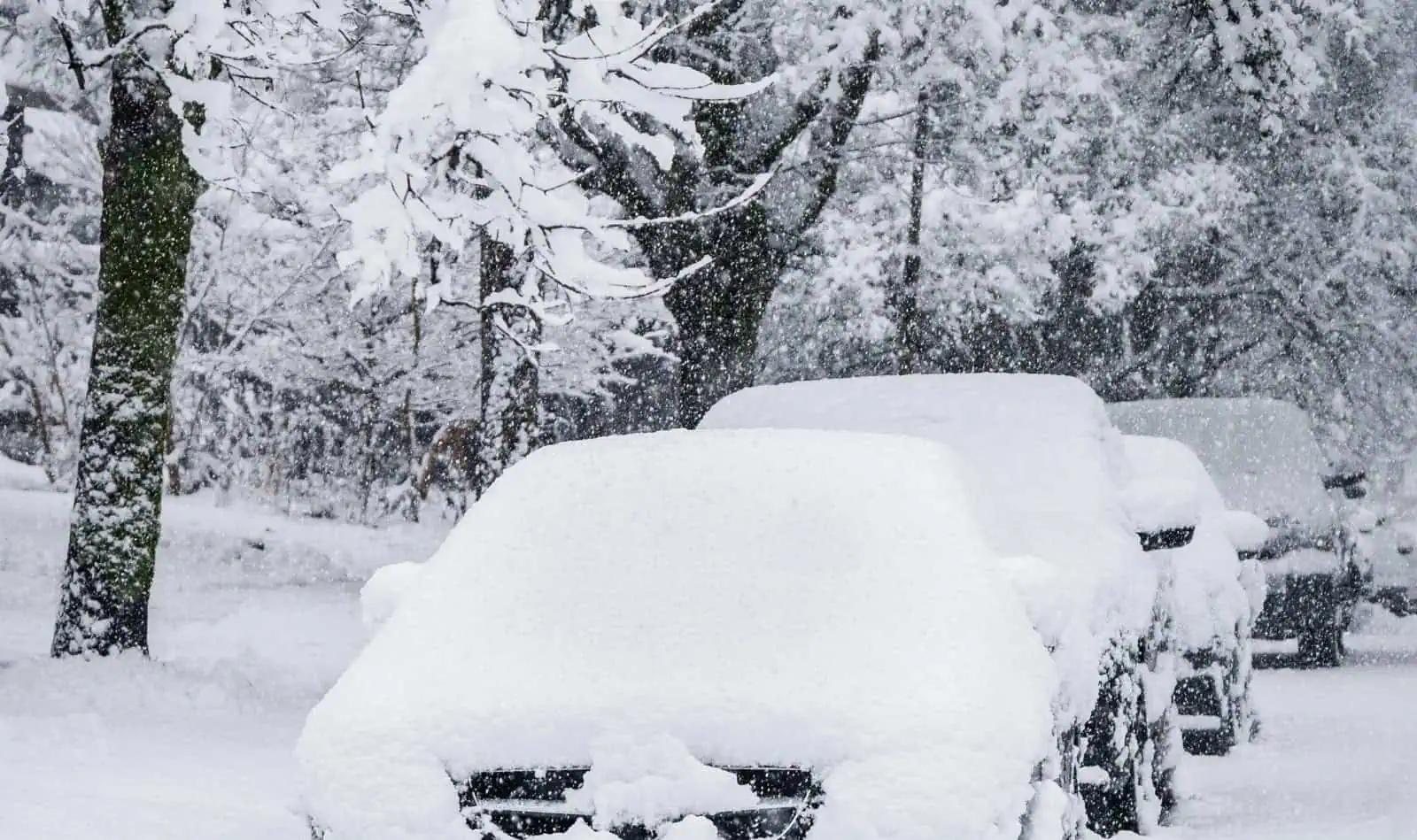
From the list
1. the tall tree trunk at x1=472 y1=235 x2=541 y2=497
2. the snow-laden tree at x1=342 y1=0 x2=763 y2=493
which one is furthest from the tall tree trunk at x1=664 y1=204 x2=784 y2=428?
the snow-laden tree at x1=342 y1=0 x2=763 y2=493

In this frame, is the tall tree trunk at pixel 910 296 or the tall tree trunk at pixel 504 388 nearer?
the tall tree trunk at pixel 504 388

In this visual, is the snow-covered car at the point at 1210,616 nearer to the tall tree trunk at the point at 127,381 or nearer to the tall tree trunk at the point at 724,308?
the tall tree trunk at the point at 127,381

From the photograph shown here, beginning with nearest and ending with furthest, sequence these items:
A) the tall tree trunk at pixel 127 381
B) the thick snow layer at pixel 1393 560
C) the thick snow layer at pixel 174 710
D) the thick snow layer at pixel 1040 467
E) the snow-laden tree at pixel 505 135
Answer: the thick snow layer at pixel 1040 467, the thick snow layer at pixel 174 710, the snow-laden tree at pixel 505 135, the tall tree trunk at pixel 127 381, the thick snow layer at pixel 1393 560

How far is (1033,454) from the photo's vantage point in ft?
25.9

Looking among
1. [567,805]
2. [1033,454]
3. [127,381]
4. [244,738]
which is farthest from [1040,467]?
[127,381]

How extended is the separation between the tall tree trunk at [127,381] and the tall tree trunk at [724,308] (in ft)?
19.9

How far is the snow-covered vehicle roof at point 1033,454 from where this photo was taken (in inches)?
260

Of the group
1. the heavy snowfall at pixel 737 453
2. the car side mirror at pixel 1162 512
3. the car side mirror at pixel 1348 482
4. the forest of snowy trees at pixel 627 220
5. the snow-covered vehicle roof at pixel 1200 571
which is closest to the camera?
the heavy snowfall at pixel 737 453

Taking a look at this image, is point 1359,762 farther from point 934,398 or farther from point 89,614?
point 89,614

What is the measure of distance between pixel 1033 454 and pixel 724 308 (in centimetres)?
865

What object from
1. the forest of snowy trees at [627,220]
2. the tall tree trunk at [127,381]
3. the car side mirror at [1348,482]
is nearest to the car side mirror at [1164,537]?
the forest of snowy trees at [627,220]

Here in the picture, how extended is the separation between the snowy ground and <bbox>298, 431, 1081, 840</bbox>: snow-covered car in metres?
0.68

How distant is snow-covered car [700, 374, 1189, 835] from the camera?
622cm

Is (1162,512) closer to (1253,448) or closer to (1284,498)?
(1284,498)
